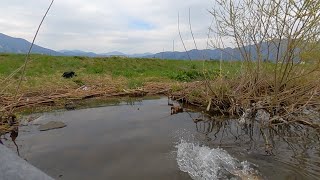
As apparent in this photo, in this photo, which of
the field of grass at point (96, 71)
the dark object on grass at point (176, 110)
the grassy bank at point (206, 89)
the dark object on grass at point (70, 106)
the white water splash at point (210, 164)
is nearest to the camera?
the white water splash at point (210, 164)

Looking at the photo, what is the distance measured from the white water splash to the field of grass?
161 inches

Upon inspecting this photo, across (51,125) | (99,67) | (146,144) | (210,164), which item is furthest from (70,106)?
(99,67)

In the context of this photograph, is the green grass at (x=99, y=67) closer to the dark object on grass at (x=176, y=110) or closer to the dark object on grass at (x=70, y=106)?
the dark object on grass at (x=176, y=110)

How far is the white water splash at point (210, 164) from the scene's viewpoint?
4406 millimetres

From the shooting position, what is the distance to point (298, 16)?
6.00 m

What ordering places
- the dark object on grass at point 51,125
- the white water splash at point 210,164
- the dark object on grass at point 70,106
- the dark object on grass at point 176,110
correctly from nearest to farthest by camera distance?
the white water splash at point 210,164 < the dark object on grass at point 51,125 < the dark object on grass at point 176,110 < the dark object on grass at point 70,106

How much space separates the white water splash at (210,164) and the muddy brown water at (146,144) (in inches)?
5.1

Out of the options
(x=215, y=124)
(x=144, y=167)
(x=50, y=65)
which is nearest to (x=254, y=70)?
(x=215, y=124)

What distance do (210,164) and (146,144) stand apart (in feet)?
4.38

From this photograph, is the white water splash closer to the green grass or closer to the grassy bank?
the grassy bank

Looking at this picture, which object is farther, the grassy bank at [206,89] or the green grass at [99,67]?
the green grass at [99,67]

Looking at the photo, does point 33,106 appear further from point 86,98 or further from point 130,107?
point 130,107

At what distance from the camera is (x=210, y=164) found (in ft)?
15.7

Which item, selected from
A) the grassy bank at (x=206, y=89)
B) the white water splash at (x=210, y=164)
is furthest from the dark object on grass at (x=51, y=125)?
the white water splash at (x=210, y=164)
